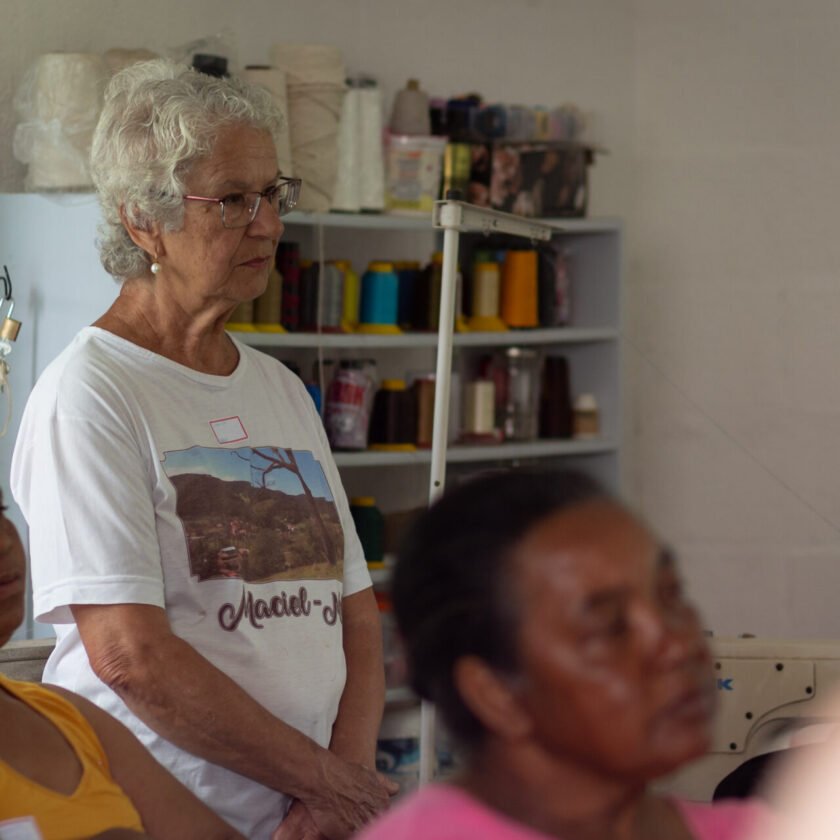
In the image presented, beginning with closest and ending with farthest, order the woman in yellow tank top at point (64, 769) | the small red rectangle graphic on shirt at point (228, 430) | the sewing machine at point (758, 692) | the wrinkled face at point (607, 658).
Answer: the wrinkled face at point (607, 658), the woman in yellow tank top at point (64, 769), the small red rectangle graphic on shirt at point (228, 430), the sewing machine at point (758, 692)

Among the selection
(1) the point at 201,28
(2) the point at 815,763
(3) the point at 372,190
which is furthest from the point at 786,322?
(2) the point at 815,763

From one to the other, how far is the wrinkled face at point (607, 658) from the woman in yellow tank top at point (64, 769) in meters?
0.55

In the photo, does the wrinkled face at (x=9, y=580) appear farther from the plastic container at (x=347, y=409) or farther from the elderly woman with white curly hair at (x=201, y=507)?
the plastic container at (x=347, y=409)

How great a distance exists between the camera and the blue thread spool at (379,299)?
297 centimetres

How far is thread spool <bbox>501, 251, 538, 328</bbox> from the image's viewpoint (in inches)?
128

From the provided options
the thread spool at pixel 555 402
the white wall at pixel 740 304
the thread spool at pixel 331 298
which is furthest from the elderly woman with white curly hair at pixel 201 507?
the white wall at pixel 740 304

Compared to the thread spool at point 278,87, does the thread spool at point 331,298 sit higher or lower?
lower

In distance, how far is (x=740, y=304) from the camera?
3568 mm

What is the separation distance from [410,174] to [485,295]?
39cm

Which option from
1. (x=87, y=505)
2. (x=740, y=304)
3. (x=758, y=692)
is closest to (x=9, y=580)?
(x=87, y=505)

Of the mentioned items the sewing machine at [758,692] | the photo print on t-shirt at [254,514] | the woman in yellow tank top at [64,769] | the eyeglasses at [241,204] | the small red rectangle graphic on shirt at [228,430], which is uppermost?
the eyeglasses at [241,204]

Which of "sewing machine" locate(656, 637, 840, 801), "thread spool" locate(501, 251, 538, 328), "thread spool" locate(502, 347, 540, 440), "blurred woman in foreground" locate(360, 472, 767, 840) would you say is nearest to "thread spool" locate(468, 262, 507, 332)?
"thread spool" locate(501, 251, 538, 328)

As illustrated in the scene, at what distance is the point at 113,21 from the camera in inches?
113

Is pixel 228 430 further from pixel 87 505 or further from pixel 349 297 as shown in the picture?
pixel 349 297
